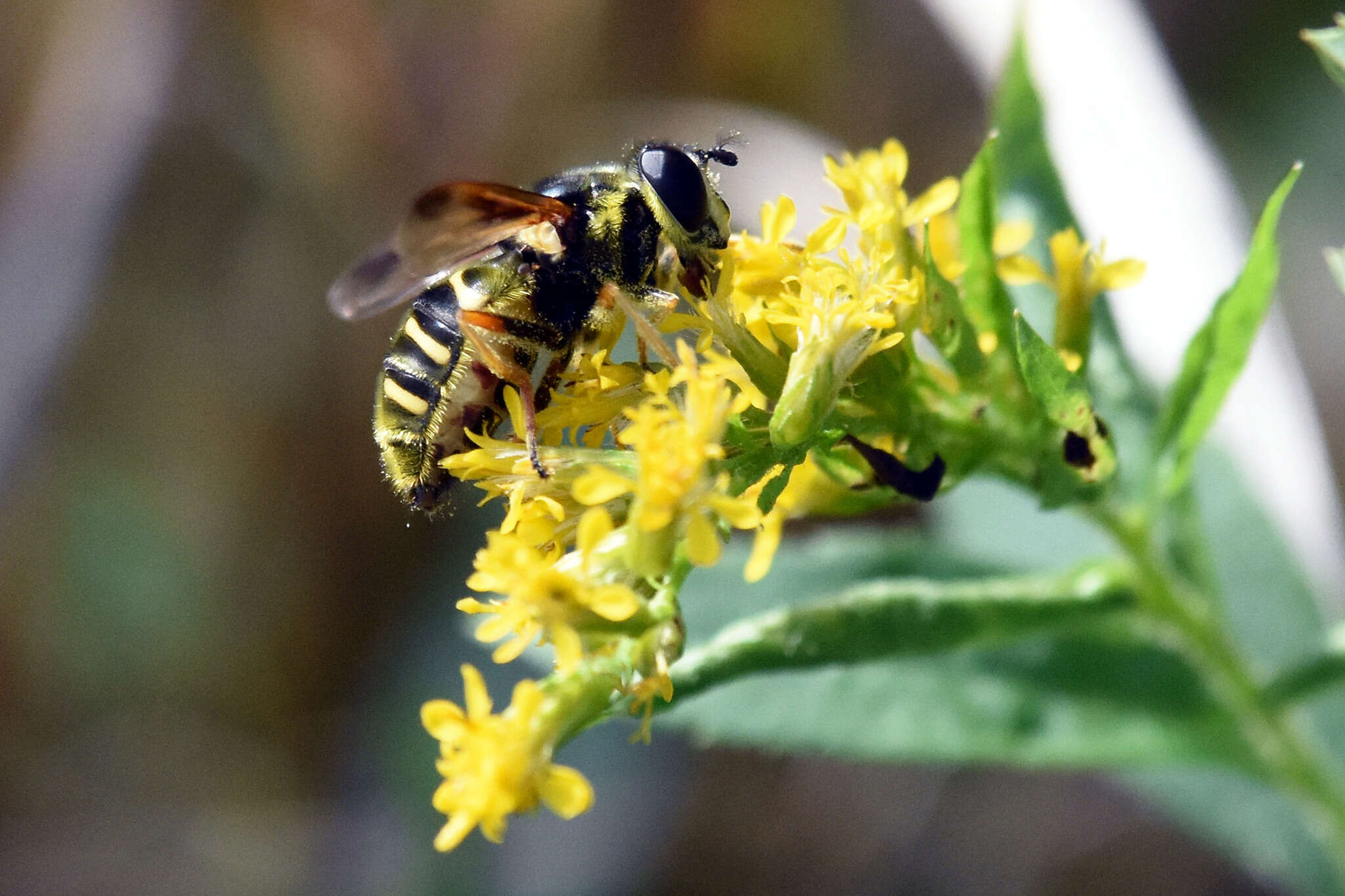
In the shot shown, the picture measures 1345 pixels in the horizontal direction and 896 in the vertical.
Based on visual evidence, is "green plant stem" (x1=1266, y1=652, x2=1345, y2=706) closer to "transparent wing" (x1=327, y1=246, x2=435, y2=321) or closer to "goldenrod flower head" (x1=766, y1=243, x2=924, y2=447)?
"goldenrod flower head" (x1=766, y1=243, x2=924, y2=447)

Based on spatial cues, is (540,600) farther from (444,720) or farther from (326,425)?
(326,425)

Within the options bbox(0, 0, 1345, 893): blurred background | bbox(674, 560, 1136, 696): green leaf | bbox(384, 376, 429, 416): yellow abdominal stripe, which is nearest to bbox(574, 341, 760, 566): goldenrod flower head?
bbox(674, 560, 1136, 696): green leaf

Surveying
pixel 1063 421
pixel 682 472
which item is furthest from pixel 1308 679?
pixel 682 472

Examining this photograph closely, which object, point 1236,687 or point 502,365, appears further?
point 1236,687

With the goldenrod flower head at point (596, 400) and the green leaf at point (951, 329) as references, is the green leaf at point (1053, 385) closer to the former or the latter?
the green leaf at point (951, 329)

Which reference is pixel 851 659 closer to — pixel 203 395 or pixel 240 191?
pixel 203 395

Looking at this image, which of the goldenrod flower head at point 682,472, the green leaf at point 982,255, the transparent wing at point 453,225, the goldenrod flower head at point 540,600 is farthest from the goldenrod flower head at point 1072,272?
the goldenrod flower head at point 540,600
